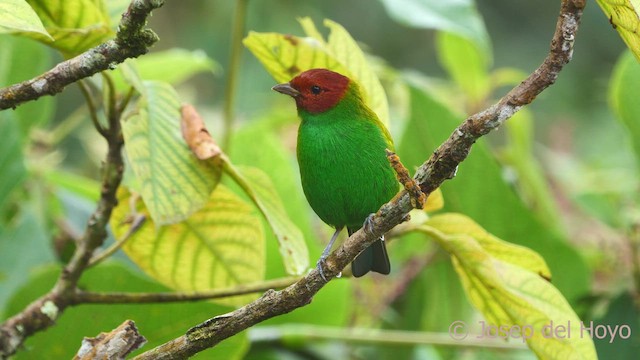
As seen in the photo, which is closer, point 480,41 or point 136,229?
point 136,229

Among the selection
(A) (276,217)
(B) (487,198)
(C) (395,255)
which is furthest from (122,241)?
(C) (395,255)

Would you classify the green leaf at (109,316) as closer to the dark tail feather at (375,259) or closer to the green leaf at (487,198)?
the dark tail feather at (375,259)

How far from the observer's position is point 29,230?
186cm

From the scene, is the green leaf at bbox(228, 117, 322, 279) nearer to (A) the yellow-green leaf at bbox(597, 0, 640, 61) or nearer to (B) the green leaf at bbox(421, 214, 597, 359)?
(B) the green leaf at bbox(421, 214, 597, 359)

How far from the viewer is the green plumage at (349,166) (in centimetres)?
144

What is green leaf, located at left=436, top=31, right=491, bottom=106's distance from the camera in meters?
2.41

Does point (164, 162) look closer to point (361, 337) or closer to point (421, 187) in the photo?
point (421, 187)

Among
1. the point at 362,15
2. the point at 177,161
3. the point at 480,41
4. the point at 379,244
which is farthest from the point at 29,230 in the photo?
the point at 362,15

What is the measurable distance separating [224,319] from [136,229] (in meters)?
0.41

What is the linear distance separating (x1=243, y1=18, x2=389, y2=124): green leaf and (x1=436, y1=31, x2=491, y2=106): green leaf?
34.7 inches

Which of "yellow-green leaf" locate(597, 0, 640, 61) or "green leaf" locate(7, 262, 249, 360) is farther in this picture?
"green leaf" locate(7, 262, 249, 360)

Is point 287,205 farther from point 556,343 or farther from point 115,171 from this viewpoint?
point 556,343

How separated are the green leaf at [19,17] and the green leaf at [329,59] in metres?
0.54

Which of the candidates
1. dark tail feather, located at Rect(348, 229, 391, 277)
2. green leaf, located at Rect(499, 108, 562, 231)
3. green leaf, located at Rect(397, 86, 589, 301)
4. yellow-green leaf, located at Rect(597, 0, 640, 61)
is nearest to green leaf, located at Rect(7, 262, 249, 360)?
dark tail feather, located at Rect(348, 229, 391, 277)
